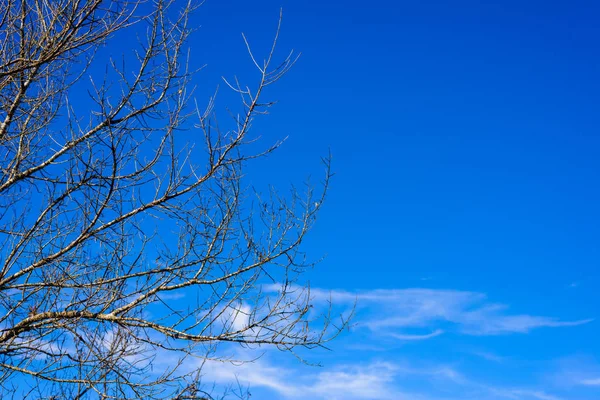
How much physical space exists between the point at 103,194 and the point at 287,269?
1.63m

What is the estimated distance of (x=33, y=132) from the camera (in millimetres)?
5078

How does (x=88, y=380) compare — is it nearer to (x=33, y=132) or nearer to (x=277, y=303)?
(x=277, y=303)

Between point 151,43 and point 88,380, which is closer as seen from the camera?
point 88,380

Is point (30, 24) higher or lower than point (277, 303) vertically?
higher

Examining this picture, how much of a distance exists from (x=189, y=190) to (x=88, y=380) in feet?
5.76

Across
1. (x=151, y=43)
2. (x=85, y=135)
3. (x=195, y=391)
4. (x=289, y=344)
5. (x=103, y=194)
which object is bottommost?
(x=195, y=391)

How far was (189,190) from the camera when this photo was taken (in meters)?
4.87

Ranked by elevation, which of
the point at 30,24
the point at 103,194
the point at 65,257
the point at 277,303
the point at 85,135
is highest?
the point at 30,24

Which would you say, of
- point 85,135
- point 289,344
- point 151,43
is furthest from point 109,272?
point 151,43

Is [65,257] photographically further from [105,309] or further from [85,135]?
[85,135]

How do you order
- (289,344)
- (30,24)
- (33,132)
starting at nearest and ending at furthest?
(30,24) → (289,344) → (33,132)

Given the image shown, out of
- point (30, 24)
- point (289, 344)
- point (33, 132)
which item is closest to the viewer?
point (30, 24)

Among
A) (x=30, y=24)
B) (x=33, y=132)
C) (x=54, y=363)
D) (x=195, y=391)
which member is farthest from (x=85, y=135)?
(x=195, y=391)

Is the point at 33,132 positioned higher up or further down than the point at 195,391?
higher up
